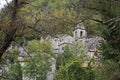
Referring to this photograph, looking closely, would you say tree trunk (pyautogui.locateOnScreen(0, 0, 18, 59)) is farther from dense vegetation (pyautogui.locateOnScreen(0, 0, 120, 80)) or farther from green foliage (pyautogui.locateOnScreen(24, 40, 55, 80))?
green foliage (pyautogui.locateOnScreen(24, 40, 55, 80))

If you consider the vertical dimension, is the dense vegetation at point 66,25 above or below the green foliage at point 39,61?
above

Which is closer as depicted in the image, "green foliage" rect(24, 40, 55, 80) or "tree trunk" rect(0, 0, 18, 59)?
"tree trunk" rect(0, 0, 18, 59)

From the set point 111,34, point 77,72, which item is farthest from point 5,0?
point 77,72

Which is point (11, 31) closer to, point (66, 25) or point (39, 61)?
point (66, 25)

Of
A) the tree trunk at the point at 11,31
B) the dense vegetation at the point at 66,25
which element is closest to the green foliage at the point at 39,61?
the dense vegetation at the point at 66,25

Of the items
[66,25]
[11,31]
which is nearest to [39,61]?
[66,25]

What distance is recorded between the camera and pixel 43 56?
36.3 meters

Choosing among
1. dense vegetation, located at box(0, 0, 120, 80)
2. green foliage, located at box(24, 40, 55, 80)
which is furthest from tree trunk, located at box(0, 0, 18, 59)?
green foliage, located at box(24, 40, 55, 80)

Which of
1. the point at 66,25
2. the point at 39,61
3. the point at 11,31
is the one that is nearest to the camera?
the point at 11,31

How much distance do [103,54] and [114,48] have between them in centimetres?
96

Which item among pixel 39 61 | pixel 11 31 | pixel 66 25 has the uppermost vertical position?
pixel 66 25

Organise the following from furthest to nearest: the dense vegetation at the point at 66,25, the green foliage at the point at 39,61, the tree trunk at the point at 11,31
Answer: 1. the green foliage at the point at 39,61
2. the dense vegetation at the point at 66,25
3. the tree trunk at the point at 11,31

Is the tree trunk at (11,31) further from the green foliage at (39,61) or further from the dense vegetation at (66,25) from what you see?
the green foliage at (39,61)

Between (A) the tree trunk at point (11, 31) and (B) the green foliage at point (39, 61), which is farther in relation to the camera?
(B) the green foliage at point (39, 61)
